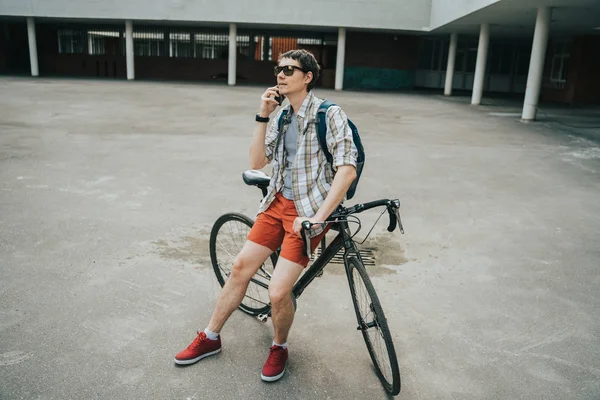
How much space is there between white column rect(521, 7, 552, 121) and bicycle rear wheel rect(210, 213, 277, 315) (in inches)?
583

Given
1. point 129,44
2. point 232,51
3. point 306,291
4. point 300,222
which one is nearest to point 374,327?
point 300,222

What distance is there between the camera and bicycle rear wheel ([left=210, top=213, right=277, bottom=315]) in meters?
3.62

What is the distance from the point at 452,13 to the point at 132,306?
20159mm

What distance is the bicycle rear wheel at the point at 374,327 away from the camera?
267cm

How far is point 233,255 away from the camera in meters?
4.05

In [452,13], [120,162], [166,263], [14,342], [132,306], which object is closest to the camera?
[14,342]

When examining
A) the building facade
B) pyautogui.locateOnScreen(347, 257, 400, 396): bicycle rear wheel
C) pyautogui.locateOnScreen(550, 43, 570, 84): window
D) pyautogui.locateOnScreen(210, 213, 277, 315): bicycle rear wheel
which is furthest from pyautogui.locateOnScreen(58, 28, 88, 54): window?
pyautogui.locateOnScreen(347, 257, 400, 396): bicycle rear wheel

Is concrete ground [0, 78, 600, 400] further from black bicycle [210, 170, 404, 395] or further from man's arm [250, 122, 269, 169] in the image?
man's arm [250, 122, 269, 169]

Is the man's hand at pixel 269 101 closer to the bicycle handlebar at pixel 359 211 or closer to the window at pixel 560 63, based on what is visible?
the bicycle handlebar at pixel 359 211

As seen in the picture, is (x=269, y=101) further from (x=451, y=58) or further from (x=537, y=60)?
(x=451, y=58)

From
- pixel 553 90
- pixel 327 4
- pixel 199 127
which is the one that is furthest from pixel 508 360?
pixel 553 90

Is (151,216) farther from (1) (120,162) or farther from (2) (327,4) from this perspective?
(2) (327,4)

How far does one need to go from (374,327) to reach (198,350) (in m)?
1.07

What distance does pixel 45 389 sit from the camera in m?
2.78
